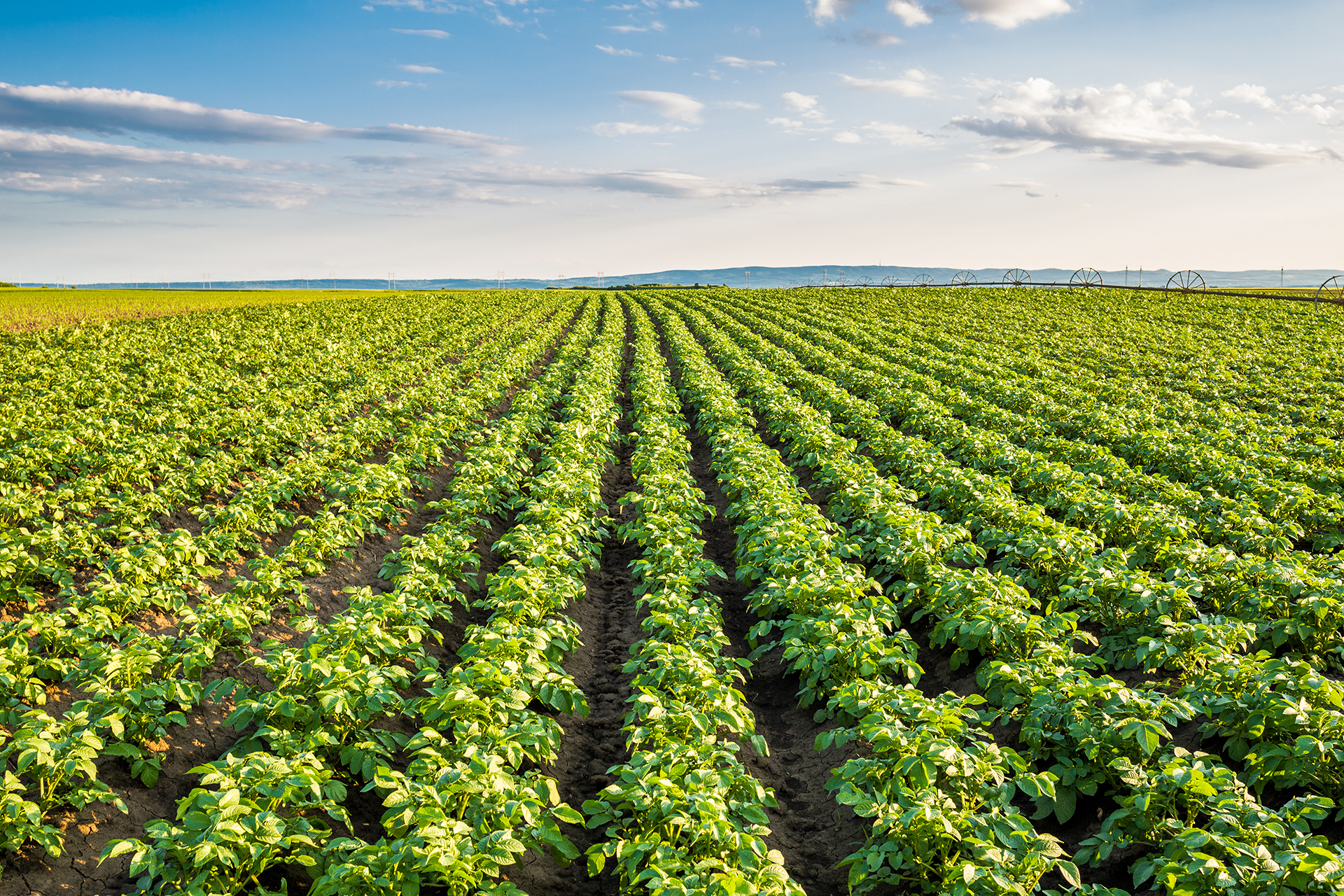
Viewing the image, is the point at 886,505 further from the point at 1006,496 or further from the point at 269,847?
the point at 269,847

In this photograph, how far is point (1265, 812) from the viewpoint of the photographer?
12.0 ft

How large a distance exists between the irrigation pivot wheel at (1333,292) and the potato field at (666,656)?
39.8m

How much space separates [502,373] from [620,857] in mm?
17109

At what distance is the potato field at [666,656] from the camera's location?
392 cm

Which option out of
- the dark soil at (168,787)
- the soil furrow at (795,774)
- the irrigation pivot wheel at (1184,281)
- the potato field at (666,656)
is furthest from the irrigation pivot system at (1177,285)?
the dark soil at (168,787)

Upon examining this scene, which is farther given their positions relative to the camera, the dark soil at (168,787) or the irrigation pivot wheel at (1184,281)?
the irrigation pivot wheel at (1184,281)

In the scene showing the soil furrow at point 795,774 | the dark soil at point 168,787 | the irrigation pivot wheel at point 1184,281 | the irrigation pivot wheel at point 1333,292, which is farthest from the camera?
the irrigation pivot wheel at point 1184,281

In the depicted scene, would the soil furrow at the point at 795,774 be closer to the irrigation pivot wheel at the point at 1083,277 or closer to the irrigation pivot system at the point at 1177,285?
the irrigation pivot system at the point at 1177,285

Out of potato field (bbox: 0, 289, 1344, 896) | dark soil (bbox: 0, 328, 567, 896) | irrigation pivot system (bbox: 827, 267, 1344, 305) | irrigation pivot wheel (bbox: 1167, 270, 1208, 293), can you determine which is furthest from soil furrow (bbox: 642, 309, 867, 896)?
irrigation pivot wheel (bbox: 1167, 270, 1208, 293)

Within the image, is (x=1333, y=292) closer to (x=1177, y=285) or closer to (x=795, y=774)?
(x=1177, y=285)

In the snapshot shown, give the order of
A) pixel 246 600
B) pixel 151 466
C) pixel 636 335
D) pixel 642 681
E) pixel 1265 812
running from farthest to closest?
1. pixel 636 335
2. pixel 151 466
3. pixel 246 600
4. pixel 642 681
5. pixel 1265 812

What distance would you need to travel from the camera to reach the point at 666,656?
5355 mm

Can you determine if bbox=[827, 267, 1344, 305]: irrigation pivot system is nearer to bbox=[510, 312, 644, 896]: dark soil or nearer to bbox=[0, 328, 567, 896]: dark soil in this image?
bbox=[510, 312, 644, 896]: dark soil

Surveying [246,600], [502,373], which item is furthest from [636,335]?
[246,600]
